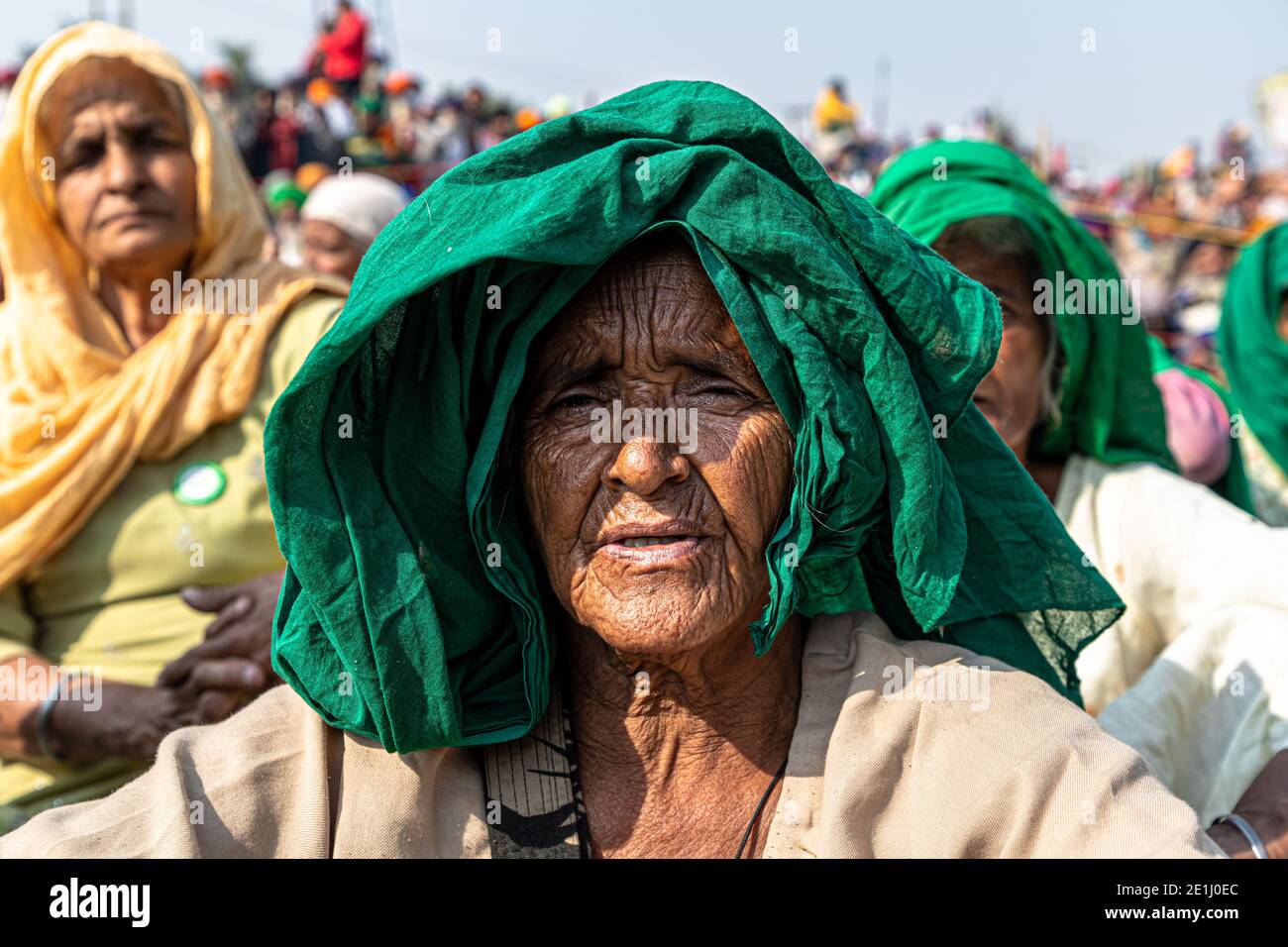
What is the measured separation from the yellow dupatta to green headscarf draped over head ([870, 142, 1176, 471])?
Answer: 5.85 feet

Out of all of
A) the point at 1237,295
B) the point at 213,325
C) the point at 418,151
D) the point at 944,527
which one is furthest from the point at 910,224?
the point at 418,151

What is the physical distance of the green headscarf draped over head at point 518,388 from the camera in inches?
82.4

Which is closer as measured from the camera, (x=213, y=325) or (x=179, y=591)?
(x=179, y=591)

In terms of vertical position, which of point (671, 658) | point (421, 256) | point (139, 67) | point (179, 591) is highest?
point (139, 67)

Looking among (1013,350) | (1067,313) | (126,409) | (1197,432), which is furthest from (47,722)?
(1197,432)

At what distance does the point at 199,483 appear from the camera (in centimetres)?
381

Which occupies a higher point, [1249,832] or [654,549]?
[654,549]

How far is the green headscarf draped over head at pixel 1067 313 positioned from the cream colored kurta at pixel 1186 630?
0.12 metres

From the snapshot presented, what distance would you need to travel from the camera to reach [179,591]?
3.67m

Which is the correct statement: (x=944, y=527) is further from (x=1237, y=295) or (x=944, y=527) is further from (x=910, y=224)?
(x=1237, y=295)

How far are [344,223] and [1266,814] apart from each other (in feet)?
17.3

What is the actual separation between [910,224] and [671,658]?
1.94 metres

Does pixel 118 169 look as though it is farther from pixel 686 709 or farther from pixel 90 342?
pixel 686 709
